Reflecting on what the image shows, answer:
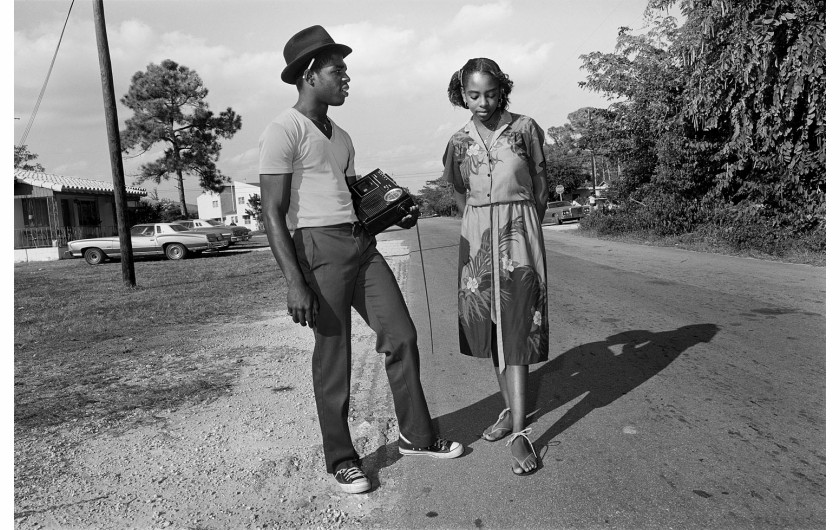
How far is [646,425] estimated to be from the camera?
3.45 meters

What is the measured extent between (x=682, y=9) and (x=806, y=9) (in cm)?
329

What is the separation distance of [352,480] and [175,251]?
20.0 meters

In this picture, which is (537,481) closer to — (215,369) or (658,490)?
(658,490)

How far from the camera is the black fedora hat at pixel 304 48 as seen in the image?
9.34 ft

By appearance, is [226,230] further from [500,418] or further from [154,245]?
[500,418]

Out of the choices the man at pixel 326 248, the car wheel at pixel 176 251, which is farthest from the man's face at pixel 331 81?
the car wheel at pixel 176 251

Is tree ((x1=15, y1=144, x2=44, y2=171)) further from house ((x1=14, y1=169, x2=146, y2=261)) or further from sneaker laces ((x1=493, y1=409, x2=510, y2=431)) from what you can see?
sneaker laces ((x1=493, y1=409, x2=510, y2=431))

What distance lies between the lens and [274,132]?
8.86 ft

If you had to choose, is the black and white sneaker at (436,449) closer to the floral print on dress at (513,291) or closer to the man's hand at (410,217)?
the floral print on dress at (513,291)

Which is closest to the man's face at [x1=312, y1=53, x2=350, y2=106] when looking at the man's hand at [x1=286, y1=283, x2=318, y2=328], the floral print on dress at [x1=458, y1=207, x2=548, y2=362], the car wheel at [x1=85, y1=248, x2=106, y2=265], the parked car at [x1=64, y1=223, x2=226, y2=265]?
the man's hand at [x1=286, y1=283, x2=318, y2=328]

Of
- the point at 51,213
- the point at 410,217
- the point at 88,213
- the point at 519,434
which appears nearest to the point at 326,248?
the point at 410,217

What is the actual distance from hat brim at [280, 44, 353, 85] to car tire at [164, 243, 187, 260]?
768 inches

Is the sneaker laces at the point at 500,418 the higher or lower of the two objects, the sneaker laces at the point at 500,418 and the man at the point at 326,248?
the lower

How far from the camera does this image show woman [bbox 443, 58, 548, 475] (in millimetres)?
3127
